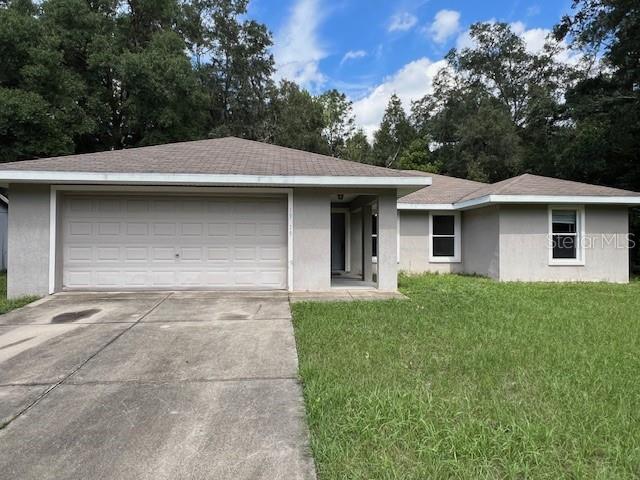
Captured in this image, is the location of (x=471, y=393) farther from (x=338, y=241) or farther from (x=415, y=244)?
(x=338, y=241)

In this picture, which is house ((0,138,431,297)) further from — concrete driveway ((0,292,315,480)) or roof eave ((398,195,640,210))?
roof eave ((398,195,640,210))

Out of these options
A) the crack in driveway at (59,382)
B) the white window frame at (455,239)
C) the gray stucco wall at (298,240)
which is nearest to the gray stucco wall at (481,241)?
the white window frame at (455,239)

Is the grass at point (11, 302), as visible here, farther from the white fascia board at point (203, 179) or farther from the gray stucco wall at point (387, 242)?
the gray stucco wall at point (387, 242)

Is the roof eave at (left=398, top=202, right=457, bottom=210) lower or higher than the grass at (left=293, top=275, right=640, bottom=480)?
higher

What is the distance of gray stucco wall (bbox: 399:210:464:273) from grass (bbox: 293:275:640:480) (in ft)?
22.6

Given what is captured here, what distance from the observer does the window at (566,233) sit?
12203 mm

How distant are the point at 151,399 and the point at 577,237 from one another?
12530 millimetres

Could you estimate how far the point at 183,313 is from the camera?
7199 mm

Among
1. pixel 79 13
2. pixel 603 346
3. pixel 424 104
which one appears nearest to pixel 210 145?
pixel 603 346

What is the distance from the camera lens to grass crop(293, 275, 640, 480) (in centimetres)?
267

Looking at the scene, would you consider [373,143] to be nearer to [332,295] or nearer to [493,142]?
[493,142]

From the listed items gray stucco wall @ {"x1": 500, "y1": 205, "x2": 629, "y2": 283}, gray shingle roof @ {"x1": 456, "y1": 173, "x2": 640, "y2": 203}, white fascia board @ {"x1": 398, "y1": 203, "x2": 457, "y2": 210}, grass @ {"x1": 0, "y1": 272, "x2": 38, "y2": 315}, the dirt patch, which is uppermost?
gray shingle roof @ {"x1": 456, "y1": 173, "x2": 640, "y2": 203}

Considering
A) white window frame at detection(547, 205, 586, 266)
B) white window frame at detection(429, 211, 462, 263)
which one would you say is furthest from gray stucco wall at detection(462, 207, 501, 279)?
white window frame at detection(547, 205, 586, 266)

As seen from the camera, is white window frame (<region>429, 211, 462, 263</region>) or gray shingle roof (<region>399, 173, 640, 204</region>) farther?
white window frame (<region>429, 211, 462, 263</region>)
